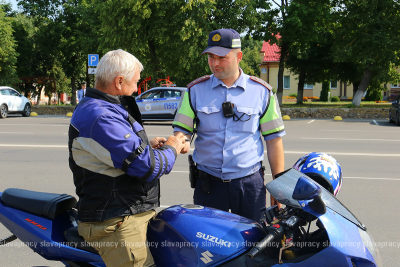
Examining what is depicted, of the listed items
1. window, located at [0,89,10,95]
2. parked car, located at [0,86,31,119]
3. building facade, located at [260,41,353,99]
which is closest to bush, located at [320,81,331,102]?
building facade, located at [260,41,353,99]

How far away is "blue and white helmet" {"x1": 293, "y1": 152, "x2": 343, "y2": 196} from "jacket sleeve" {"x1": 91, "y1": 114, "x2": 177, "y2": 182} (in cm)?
95

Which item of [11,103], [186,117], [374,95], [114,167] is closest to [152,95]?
[11,103]

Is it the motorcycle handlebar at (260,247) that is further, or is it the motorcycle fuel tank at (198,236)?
the motorcycle fuel tank at (198,236)

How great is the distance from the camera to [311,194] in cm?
161

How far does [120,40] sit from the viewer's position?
2383cm

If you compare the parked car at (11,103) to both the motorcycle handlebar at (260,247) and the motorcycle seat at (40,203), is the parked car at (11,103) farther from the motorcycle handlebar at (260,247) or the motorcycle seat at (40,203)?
the motorcycle handlebar at (260,247)

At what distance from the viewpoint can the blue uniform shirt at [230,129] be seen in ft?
8.36

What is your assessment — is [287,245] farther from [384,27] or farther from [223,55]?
[384,27]

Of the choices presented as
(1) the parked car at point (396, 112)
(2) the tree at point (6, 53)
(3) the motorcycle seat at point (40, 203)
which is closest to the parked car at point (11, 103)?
(2) the tree at point (6, 53)

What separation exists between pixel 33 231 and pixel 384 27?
948 inches

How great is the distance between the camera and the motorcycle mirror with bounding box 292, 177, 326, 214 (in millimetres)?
1609

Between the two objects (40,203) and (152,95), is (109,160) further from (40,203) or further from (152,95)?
(152,95)

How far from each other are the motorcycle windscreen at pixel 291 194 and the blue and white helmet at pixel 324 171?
1.17 feet

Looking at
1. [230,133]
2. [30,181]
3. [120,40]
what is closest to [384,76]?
[120,40]
